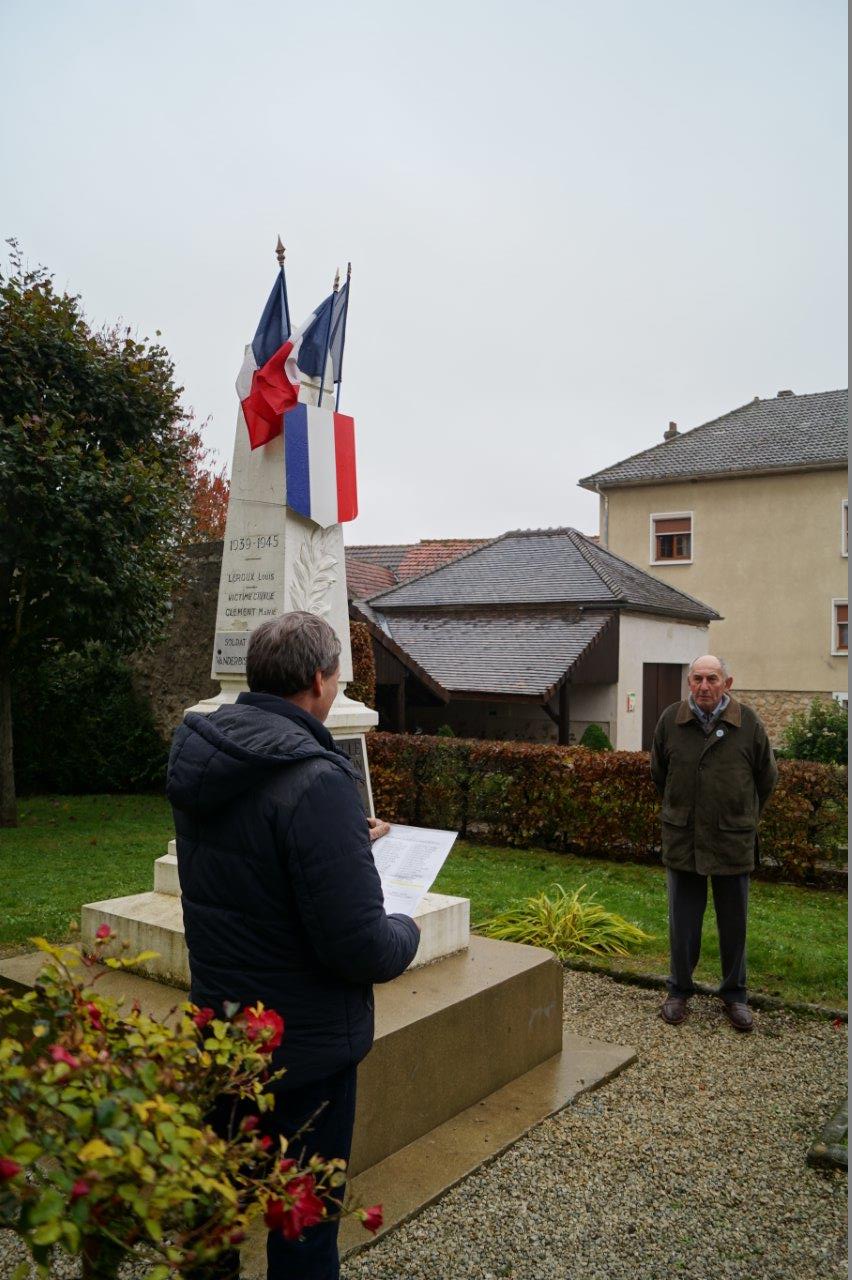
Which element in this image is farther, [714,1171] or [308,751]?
[714,1171]

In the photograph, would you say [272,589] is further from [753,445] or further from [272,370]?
[753,445]

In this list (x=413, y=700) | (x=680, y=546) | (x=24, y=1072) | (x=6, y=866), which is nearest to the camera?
(x=24, y=1072)

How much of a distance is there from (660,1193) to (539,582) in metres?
15.9

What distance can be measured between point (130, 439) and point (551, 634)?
8301mm

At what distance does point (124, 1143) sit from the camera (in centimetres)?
136

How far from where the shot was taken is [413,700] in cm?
1673

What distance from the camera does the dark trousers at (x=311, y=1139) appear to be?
2.35 metres

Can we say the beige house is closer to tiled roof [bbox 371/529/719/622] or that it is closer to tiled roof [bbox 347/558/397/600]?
tiled roof [bbox 371/529/719/622]

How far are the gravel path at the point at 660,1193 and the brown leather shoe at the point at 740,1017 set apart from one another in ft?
0.94

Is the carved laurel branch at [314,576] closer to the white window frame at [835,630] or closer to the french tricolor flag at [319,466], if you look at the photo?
the french tricolor flag at [319,466]

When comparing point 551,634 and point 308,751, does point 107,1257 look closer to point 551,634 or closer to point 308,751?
point 308,751

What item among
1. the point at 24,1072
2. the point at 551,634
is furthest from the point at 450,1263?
the point at 551,634

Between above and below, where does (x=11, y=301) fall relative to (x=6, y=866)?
above

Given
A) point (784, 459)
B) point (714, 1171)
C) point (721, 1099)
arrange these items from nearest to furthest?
1. point (714, 1171)
2. point (721, 1099)
3. point (784, 459)
